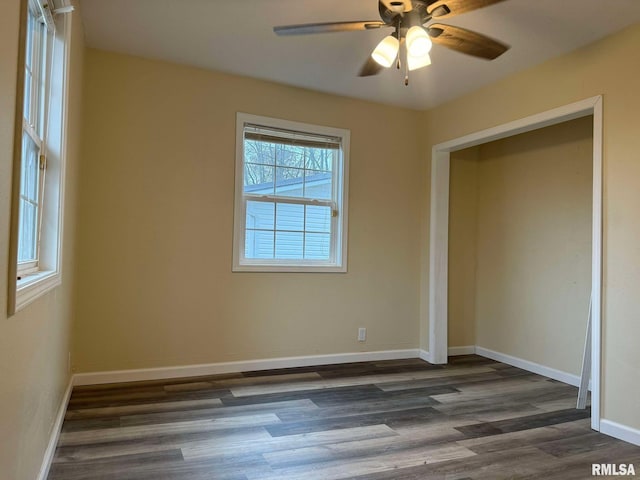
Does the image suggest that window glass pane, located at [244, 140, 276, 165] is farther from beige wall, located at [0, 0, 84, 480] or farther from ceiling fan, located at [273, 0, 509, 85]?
ceiling fan, located at [273, 0, 509, 85]

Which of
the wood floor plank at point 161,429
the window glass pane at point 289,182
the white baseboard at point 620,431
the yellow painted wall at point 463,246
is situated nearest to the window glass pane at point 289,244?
the window glass pane at point 289,182

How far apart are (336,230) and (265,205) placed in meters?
0.77

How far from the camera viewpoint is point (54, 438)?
7.72 ft

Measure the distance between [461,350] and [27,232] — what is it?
4.26 m

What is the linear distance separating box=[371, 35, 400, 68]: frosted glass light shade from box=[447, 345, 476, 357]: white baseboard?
11.1 ft

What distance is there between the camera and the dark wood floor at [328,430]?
2.26 m

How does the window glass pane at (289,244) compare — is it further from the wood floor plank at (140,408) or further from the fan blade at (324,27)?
the fan blade at (324,27)

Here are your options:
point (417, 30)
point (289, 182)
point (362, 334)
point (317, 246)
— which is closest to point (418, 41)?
point (417, 30)

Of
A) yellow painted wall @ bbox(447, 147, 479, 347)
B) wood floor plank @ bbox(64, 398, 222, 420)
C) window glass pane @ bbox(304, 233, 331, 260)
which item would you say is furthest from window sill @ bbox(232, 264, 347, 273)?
yellow painted wall @ bbox(447, 147, 479, 347)

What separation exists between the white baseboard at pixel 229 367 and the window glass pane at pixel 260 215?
123 cm

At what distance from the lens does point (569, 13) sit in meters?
2.72

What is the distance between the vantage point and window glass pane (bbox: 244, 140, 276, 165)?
4.03 meters

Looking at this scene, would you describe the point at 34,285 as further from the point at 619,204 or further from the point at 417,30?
the point at 619,204

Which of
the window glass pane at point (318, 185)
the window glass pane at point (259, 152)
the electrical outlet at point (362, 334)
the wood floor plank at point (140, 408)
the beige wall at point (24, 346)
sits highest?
the window glass pane at point (259, 152)
